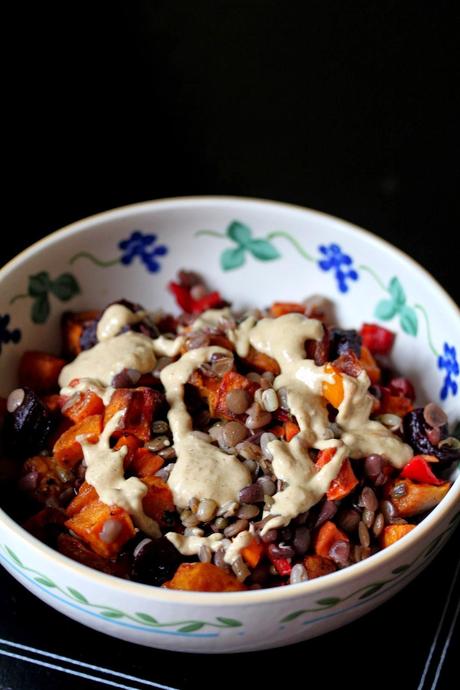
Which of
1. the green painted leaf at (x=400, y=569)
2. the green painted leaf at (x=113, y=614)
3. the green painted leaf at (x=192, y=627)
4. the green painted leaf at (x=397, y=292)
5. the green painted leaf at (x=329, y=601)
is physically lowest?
the green painted leaf at (x=192, y=627)

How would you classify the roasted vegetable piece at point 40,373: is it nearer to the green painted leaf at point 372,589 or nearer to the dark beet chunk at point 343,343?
the dark beet chunk at point 343,343

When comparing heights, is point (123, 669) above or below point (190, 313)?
below

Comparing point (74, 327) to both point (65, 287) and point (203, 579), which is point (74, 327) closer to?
point (65, 287)

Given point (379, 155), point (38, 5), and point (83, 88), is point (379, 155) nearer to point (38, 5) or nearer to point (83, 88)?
point (83, 88)

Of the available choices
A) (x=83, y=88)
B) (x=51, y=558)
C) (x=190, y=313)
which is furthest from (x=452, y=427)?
(x=83, y=88)

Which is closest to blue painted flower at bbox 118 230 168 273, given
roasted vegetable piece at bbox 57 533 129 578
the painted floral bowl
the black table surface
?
the painted floral bowl

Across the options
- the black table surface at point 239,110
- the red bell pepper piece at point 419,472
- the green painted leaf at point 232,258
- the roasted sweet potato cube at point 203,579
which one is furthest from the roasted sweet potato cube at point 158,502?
the black table surface at point 239,110

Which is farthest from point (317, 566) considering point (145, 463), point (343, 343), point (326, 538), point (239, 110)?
point (239, 110)
